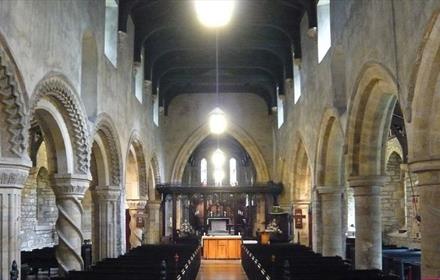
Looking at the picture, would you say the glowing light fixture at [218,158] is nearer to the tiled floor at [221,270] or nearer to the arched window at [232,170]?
the arched window at [232,170]

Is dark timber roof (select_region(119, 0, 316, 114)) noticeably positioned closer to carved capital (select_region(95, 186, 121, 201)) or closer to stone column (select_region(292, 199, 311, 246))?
carved capital (select_region(95, 186, 121, 201))

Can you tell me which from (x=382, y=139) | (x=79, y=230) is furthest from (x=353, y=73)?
(x=79, y=230)

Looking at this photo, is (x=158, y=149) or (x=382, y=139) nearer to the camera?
(x=382, y=139)

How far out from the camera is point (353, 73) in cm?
1429

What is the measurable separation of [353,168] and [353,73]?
2.24m

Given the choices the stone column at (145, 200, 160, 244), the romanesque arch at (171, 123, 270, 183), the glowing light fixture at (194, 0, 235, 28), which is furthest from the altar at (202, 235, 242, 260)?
the glowing light fixture at (194, 0, 235, 28)

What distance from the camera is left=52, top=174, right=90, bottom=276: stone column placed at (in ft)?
46.9

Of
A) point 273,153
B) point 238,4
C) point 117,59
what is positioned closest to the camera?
point 117,59

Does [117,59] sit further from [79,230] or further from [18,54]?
[18,54]

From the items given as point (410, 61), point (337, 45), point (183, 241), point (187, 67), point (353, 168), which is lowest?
point (183, 241)

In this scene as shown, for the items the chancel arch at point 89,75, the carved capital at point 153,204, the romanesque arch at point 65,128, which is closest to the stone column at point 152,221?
the carved capital at point 153,204

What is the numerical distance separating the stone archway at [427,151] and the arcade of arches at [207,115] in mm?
22

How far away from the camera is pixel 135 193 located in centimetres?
2489

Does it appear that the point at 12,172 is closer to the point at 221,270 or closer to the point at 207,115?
the point at 221,270
